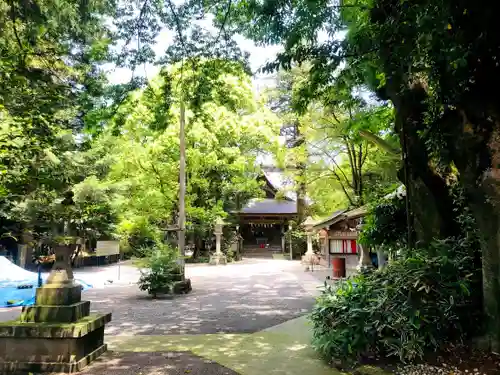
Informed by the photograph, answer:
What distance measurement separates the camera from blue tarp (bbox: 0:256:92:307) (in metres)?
10.8

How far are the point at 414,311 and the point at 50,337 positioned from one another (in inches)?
185

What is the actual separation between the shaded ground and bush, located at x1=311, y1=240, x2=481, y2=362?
155 centimetres

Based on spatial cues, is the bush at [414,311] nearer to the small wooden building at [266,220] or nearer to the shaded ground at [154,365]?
the shaded ground at [154,365]

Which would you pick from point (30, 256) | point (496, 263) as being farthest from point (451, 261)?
point (30, 256)

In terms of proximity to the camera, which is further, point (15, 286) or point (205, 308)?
point (15, 286)

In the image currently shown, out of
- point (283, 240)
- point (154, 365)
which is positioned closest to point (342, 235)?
point (154, 365)

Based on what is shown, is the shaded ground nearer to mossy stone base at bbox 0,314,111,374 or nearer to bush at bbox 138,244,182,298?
mossy stone base at bbox 0,314,111,374

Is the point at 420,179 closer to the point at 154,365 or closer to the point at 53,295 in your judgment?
the point at 154,365

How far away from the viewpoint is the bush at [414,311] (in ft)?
15.3

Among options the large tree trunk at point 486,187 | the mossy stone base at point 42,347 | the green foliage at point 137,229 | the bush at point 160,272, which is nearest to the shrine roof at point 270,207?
the green foliage at point 137,229

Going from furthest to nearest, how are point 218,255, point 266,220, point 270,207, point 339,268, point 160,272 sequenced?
point 270,207 < point 266,220 < point 218,255 < point 339,268 < point 160,272

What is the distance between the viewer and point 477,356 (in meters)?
4.48

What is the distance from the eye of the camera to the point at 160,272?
12477mm

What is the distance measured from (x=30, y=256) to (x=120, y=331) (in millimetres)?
16190
